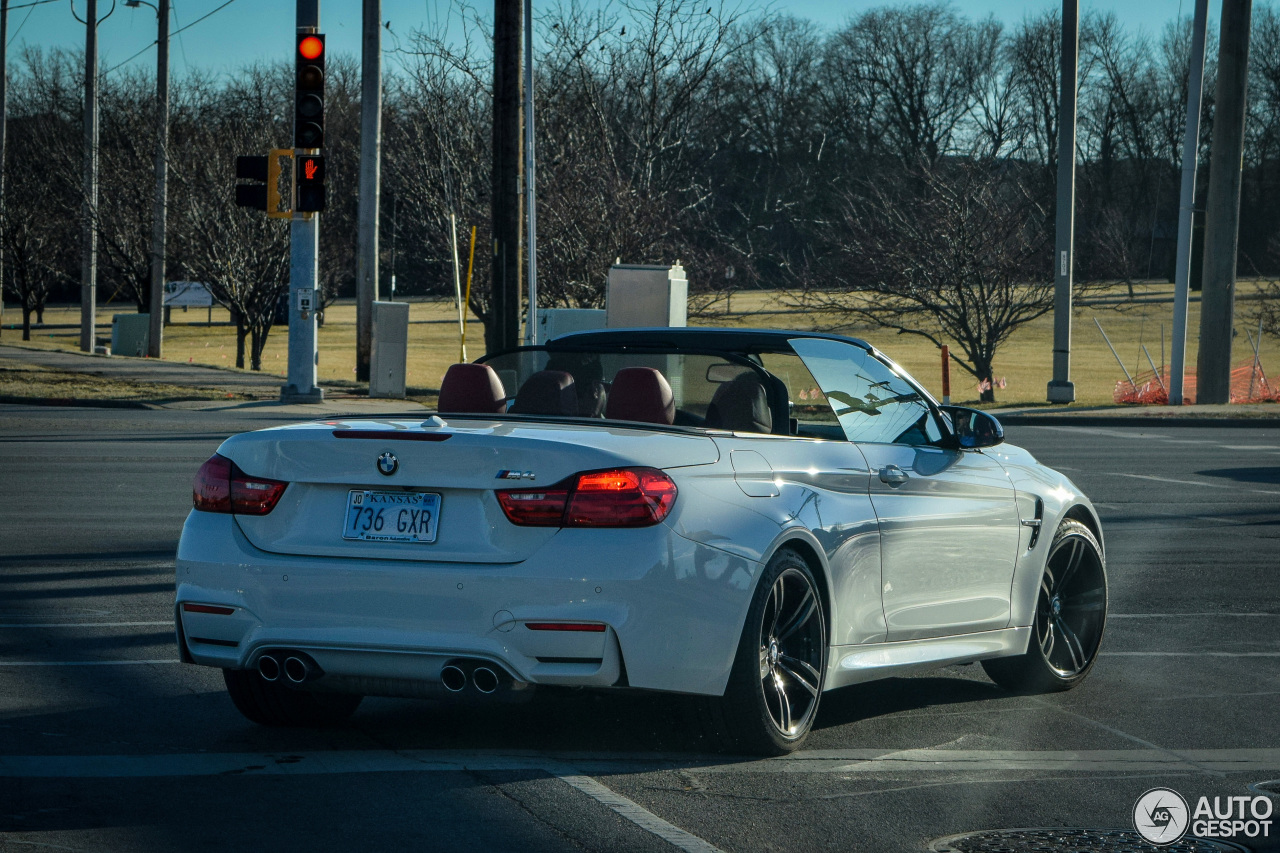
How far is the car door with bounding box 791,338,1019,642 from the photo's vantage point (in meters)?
6.29

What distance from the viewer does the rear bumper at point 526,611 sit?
512 cm

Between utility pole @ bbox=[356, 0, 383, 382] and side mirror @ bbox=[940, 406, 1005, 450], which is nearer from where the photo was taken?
Answer: side mirror @ bbox=[940, 406, 1005, 450]

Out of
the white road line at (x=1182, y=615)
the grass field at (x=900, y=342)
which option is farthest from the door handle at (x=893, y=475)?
the grass field at (x=900, y=342)

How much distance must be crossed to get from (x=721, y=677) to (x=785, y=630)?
46cm

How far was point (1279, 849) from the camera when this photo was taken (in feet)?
15.2

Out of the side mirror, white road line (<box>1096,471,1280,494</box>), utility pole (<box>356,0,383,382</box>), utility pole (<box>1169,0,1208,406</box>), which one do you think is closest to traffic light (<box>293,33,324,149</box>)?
utility pole (<box>356,0,383,382</box>)

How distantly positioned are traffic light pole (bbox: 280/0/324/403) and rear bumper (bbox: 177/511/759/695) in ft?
57.2

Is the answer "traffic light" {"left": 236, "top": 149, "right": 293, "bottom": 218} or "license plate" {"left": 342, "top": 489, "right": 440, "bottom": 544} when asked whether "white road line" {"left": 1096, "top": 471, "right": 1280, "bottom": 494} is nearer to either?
"traffic light" {"left": 236, "top": 149, "right": 293, "bottom": 218}

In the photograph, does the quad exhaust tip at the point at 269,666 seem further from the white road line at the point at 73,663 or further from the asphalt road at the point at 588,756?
the white road line at the point at 73,663

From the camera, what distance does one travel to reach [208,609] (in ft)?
18.2

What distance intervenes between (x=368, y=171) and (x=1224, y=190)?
615 inches

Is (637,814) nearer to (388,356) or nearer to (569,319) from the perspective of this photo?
(569,319)

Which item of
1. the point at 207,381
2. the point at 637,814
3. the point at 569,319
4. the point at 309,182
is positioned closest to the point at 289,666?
the point at 637,814

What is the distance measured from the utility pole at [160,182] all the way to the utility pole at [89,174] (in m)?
1.46
